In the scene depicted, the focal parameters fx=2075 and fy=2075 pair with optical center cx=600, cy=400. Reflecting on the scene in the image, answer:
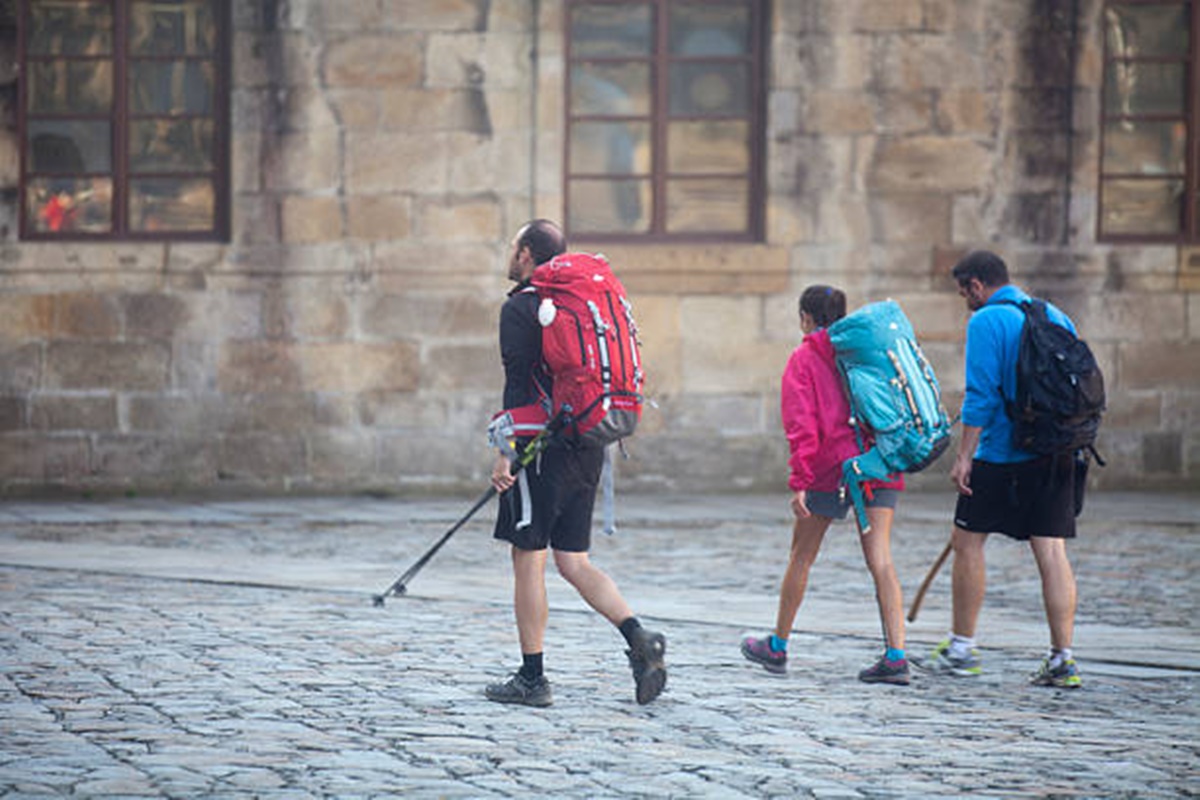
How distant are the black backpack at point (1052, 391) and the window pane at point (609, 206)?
7369 millimetres

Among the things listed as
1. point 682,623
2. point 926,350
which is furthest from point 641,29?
point 682,623

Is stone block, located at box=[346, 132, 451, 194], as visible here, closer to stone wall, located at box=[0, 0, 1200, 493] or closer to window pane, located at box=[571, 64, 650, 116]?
stone wall, located at box=[0, 0, 1200, 493]

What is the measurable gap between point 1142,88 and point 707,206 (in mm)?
3246

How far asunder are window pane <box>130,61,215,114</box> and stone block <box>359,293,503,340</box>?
1.84 meters

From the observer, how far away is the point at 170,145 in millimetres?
14516

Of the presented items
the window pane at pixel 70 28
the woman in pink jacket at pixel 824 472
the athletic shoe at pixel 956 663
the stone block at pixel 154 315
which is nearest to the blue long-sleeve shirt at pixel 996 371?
the woman in pink jacket at pixel 824 472

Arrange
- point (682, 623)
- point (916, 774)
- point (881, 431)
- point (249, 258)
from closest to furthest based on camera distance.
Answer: point (916, 774), point (881, 431), point (682, 623), point (249, 258)

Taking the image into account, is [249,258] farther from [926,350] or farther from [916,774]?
[916,774]

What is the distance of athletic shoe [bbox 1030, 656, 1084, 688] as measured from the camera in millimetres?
7422

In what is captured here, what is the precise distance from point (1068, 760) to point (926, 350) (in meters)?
8.66

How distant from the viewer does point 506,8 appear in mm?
14336

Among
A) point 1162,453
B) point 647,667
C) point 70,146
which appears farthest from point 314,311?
point 647,667

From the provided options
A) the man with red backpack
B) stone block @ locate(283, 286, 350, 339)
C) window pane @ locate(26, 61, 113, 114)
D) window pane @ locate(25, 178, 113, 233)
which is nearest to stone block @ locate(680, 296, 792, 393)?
stone block @ locate(283, 286, 350, 339)

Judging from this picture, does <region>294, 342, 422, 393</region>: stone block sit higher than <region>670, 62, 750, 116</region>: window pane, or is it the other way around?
<region>670, 62, 750, 116</region>: window pane
